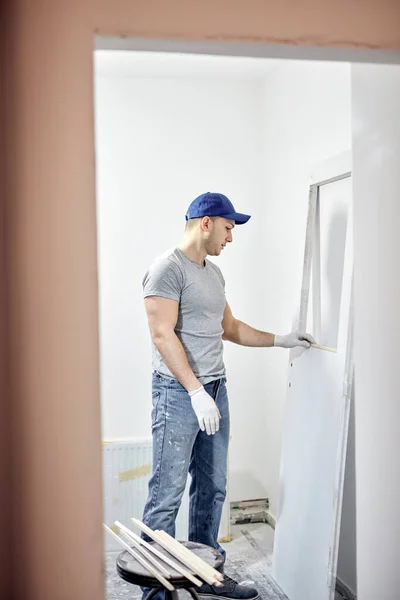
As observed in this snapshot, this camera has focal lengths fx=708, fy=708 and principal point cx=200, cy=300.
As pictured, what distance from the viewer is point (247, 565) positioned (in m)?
3.34

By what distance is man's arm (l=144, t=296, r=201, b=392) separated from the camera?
8.88 ft

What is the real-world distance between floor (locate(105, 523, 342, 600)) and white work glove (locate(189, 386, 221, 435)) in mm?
835

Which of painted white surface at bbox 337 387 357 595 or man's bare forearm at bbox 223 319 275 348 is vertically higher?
man's bare forearm at bbox 223 319 275 348

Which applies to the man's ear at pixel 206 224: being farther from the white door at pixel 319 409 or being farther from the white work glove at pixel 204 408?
the white work glove at pixel 204 408

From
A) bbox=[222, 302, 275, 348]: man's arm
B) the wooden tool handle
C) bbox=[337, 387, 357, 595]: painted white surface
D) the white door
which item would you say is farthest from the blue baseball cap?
bbox=[337, 387, 357, 595]: painted white surface

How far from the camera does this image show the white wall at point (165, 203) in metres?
3.82

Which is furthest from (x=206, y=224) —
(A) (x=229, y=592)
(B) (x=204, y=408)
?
(A) (x=229, y=592)

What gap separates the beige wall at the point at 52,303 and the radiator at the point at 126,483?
1.97 meters

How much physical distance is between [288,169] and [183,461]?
1676 millimetres

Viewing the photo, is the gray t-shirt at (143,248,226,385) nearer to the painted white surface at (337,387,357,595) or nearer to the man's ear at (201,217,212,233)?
the man's ear at (201,217,212,233)

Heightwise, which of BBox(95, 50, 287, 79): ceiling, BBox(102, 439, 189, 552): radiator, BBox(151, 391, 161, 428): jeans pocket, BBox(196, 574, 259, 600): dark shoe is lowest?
BBox(196, 574, 259, 600): dark shoe

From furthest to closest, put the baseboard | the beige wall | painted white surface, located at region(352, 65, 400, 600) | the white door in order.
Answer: the baseboard
the white door
painted white surface, located at region(352, 65, 400, 600)
the beige wall

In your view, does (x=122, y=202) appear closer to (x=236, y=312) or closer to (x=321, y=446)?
(x=236, y=312)

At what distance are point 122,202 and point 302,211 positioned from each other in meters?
1.01
